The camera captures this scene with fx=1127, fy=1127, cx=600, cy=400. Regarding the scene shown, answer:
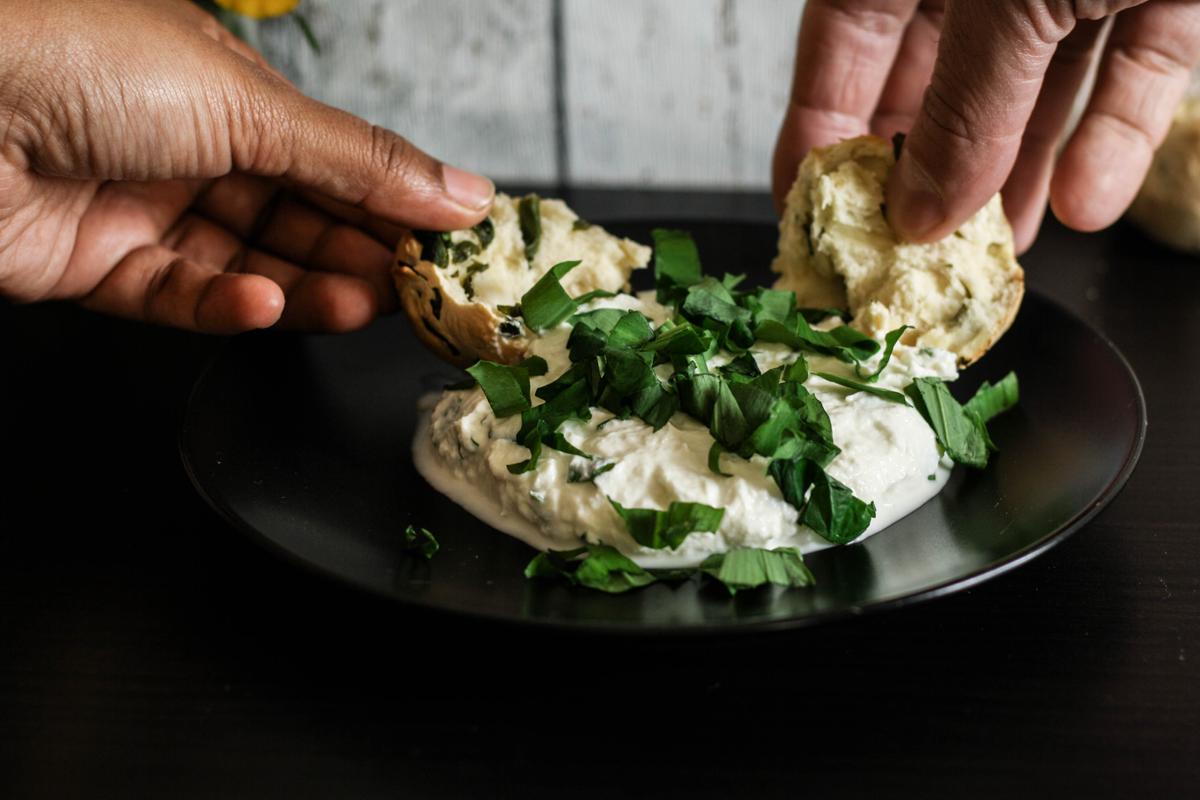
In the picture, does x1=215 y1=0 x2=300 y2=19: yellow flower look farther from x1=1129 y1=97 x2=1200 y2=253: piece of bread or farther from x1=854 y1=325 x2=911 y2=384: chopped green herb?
x1=1129 y1=97 x2=1200 y2=253: piece of bread

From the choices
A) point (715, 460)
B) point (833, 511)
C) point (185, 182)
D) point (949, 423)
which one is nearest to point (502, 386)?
point (715, 460)

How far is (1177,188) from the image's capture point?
1.89m

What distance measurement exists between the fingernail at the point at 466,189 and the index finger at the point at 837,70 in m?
0.51

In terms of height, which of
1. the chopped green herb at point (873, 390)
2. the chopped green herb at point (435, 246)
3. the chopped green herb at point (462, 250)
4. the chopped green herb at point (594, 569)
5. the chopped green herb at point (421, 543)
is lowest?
the chopped green herb at point (421, 543)

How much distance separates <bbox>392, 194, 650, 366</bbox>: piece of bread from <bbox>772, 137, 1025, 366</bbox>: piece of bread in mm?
216

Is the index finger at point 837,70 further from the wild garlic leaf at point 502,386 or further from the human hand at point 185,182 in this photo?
the wild garlic leaf at point 502,386

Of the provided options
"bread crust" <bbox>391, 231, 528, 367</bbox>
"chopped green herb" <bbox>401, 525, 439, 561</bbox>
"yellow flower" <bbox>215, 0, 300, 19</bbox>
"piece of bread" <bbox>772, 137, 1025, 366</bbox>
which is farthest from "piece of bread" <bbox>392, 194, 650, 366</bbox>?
"yellow flower" <bbox>215, 0, 300, 19</bbox>

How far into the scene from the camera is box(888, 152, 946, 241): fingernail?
1331mm

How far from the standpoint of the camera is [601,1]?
2.27m

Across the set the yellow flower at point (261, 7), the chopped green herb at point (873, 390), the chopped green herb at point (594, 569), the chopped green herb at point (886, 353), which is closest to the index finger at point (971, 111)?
the chopped green herb at point (886, 353)

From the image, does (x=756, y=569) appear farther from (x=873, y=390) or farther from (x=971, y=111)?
(x=971, y=111)

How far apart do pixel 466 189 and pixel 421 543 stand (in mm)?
553

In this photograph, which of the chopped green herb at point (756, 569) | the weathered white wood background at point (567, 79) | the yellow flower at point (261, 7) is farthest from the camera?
the weathered white wood background at point (567, 79)

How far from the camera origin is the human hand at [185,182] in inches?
50.3
